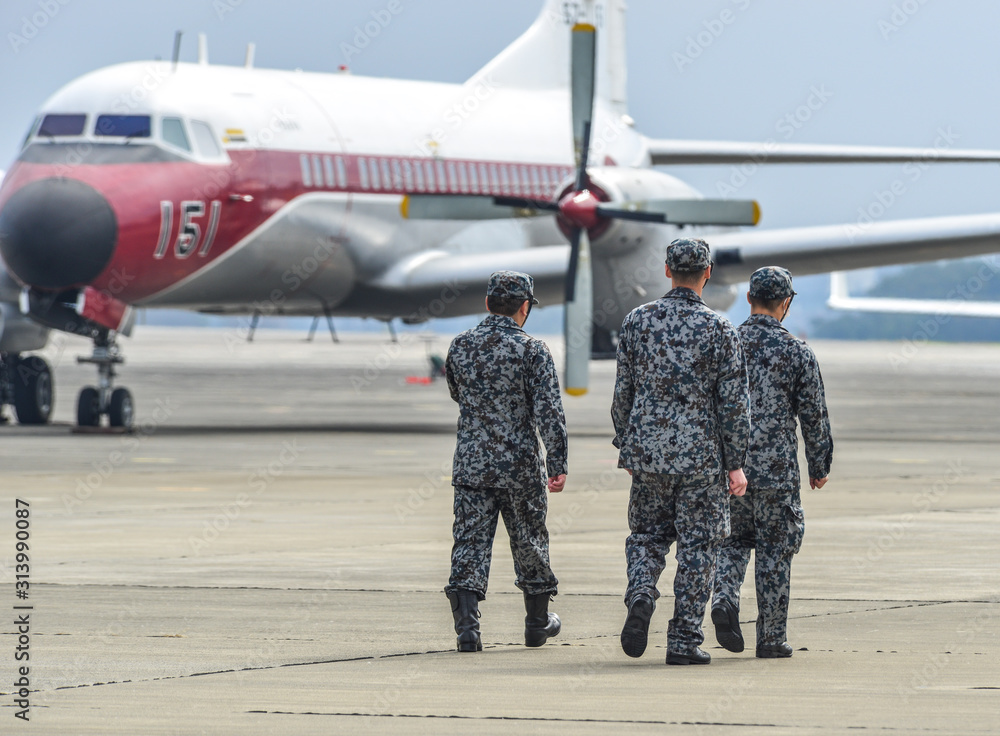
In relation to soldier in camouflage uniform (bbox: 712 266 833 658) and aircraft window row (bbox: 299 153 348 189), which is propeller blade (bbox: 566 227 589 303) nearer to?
aircraft window row (bbox: 299 153 348 189)

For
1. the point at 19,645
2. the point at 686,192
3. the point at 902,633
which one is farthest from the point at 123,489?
the point at 686,192

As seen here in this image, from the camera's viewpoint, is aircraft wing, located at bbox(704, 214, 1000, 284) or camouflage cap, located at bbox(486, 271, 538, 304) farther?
aircraft wing, located at bbox(704, 214, 1000, 284)

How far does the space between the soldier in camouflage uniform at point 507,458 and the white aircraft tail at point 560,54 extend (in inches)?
802

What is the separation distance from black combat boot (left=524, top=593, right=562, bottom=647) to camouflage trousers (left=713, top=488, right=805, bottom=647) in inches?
28.0

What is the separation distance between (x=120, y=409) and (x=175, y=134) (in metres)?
3.23

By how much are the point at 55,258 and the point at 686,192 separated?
847 cm

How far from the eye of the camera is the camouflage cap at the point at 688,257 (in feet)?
24.1

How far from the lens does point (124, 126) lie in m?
20.4

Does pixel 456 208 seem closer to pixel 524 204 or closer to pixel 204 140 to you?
pixel 524 204

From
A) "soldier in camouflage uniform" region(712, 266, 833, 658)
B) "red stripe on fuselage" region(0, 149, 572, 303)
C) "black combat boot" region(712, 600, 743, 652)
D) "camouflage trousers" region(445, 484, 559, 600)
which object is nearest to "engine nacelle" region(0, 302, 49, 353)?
"red stripe on fuselage" region(0, 149, 572, 303)

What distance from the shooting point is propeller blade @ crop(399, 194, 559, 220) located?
859 inches

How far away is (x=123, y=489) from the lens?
14734mm

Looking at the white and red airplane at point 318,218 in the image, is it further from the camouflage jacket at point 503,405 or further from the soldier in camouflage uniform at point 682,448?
the soldier in camouflage uniform at point 682,448

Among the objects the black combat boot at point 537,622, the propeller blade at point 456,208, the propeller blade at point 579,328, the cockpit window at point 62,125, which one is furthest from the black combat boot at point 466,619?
the propeller blade at point 456,208
